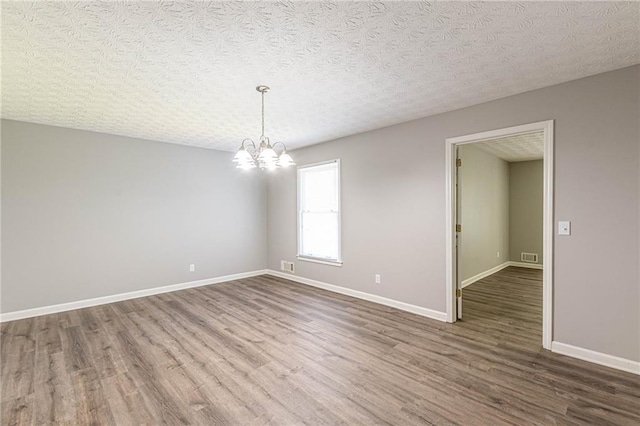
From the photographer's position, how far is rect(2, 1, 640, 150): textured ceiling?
1.81 meters

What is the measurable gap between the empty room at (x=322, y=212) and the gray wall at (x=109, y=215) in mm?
30

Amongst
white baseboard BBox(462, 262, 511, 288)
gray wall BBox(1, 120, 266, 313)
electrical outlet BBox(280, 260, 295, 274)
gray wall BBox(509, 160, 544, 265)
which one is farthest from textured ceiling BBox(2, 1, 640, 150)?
gray wall BBox(509, 160, 544, 265)

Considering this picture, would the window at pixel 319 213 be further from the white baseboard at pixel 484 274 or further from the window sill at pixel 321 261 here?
the white baseboard at pixel 484 274

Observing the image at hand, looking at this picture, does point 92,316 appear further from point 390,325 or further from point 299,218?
point 390,325

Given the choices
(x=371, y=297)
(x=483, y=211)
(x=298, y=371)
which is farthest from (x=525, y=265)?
(x=298, y=371)

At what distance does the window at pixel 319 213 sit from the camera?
202 inches

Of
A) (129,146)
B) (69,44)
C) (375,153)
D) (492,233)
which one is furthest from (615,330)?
(129,146)

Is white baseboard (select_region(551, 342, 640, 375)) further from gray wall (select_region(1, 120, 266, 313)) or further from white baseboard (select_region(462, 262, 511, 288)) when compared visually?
gray wall (select_region(1, 120, 266, 313))

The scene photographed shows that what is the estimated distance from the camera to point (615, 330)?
2.58 metres

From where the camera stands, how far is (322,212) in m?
5.36

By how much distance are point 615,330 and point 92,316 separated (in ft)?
19.6

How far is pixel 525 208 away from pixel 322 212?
542 centimetres

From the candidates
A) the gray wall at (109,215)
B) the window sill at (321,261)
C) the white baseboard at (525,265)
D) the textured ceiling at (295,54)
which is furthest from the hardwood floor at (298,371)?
the white baseboard at (525,265)

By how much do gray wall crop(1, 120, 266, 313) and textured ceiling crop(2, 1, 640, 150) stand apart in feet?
2.59
